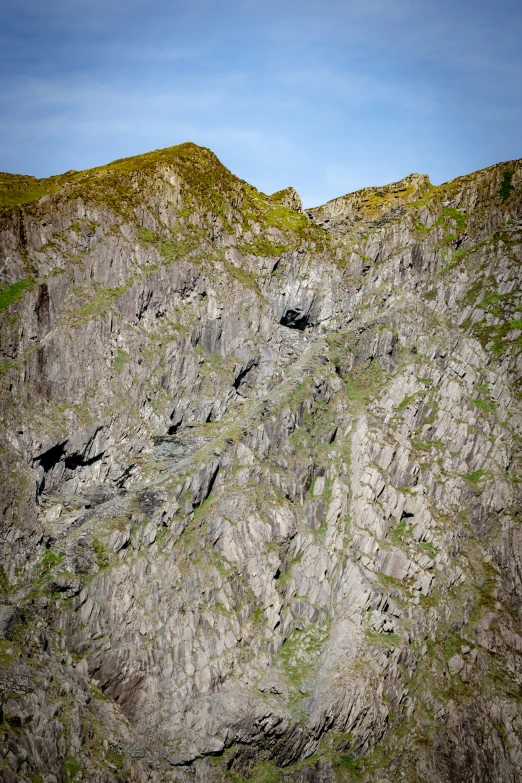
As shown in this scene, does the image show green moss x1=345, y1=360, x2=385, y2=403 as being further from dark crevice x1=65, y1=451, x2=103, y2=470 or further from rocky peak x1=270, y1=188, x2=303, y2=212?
rocky peak x1=270, y1=188, x2=303, y2=212

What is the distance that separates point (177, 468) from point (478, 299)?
177 feet

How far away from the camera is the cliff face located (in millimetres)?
68000

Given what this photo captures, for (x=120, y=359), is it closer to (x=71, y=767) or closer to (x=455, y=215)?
(x=71, y=767)

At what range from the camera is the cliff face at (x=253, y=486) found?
68.0m

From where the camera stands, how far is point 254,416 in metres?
87.9

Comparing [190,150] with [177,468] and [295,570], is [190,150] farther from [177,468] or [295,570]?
[295,570]

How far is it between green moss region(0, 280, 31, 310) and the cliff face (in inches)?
9.6

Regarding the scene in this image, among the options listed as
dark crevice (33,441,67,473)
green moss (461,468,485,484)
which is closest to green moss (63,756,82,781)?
dark crevice (33,441,67,473)

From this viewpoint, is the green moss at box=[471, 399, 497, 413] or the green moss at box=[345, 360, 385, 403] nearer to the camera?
the green moss at box=[471, 399, 497, 413]

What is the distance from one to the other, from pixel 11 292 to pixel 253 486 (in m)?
39.7

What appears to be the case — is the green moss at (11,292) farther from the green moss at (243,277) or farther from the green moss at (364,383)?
the green moss at (364,383)

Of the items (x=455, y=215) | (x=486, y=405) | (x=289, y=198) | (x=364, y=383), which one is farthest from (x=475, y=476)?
(x=289, y=198)

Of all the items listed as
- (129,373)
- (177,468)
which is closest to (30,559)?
(177,468)

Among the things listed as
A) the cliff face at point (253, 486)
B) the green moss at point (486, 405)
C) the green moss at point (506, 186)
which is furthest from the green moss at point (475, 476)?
the green moss at point (506, 186)
